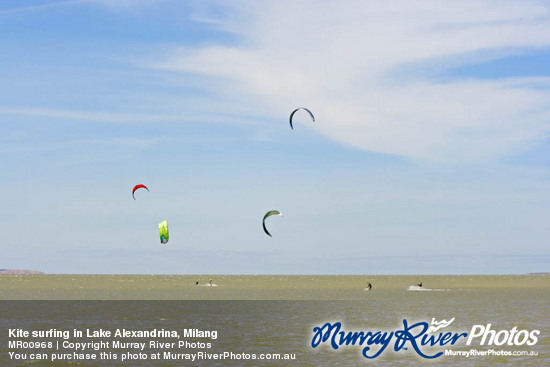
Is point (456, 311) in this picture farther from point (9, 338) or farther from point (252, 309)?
point (9, 338)

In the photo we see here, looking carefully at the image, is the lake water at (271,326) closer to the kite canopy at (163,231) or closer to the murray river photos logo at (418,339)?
the murray river photos logo at (418,339)

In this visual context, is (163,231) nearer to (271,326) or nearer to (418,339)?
A: (271,326)

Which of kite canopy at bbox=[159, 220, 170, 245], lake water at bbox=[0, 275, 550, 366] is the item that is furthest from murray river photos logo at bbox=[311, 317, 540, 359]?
kite canopy at bbox=[159, 220, 170, 245]

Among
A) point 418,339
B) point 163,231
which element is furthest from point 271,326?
point 163,231

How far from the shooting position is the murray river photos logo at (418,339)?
38.3 meters

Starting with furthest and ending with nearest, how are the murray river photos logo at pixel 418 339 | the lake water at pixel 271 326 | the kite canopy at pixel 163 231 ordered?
1. the kite canopy at pixel 163 231
2. the murray river photos logo at pixel 418 339
3. the lake water at pixel 271 326

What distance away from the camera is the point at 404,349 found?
38531 millimetres

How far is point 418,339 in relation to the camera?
4234cm

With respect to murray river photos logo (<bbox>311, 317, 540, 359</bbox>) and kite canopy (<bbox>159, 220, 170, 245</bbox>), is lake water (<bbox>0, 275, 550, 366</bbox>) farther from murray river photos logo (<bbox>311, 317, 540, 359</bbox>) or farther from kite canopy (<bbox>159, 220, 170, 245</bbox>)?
kite canopy (<bbox>159, 220, 170, 245</bbox>)

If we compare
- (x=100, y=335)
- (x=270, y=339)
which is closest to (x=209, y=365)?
(x=270, y=339)

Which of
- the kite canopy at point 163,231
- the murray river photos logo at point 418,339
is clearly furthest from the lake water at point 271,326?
the kite canopy at point 163,231

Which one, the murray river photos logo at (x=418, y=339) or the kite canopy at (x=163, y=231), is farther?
the kite canopy at (x=163, y=231)

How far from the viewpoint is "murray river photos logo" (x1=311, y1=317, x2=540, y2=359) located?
38281 millimetres

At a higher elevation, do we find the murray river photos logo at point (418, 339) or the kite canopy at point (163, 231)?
the kite canopy at point (163, 231)
